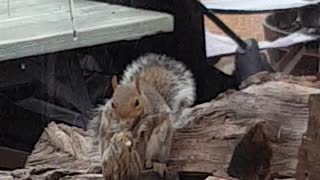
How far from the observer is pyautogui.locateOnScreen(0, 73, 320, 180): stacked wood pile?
1.08 metres

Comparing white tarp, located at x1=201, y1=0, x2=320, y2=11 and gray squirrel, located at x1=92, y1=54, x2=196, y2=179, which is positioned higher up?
white tarp, located at x1=201, y1=0, x2=320, y2=11

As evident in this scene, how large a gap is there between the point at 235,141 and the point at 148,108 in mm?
117

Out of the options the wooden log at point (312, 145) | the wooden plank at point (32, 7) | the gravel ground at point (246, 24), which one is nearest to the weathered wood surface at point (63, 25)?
the wooden plank at point (32, 7)

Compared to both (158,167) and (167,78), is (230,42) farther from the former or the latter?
(158,167)

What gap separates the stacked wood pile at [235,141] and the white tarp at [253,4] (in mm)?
152

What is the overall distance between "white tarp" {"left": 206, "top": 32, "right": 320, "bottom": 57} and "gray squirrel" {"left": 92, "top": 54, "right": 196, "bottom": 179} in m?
0.16

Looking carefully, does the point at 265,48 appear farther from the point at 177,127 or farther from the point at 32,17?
the point at 32,17

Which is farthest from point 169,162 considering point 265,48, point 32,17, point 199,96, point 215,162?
point 32,17

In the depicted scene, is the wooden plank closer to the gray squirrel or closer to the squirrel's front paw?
the gray squirrel

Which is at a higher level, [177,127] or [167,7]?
[167,7]

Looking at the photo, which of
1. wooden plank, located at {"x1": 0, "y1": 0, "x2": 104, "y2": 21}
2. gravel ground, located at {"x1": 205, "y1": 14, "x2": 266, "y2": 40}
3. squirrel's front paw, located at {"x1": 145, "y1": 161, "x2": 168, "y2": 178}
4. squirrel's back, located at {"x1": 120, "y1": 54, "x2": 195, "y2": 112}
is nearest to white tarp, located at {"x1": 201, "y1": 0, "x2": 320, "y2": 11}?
gravel ground, located at {"x1": 205, "y1": 14, "x2": 266, "y2": 40}

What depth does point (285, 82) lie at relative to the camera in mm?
1268

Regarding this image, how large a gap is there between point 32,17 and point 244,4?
36cm

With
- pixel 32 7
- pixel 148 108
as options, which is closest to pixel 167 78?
pixel 148 108
